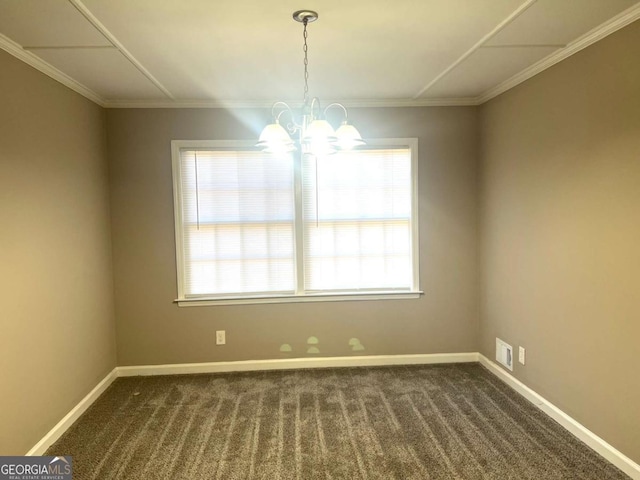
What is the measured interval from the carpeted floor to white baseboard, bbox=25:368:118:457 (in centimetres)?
6

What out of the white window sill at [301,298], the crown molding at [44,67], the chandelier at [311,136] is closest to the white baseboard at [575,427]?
the white window sill at [301,298]

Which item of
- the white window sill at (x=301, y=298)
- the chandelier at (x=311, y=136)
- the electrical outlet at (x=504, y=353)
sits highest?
the chandelier at (x=311, y=136)

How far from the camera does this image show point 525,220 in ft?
10.4

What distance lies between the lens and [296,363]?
3910 mm

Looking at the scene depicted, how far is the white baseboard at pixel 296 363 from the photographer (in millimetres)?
3818

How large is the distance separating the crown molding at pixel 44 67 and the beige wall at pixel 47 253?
0.04 m

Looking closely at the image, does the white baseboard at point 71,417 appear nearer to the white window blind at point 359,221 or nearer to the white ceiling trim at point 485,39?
the white window blind at point 359,221

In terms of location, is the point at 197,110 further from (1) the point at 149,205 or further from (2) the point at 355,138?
(2) the point at 355,138

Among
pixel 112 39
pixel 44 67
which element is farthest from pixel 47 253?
pixel 112 39

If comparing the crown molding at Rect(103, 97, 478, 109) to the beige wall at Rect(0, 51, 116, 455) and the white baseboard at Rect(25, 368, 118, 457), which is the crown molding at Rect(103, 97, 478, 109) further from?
the white baseboard at Rect(25, 368, 118, 457)

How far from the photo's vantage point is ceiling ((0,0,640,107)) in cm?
204

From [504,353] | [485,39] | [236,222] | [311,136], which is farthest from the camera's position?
[236,222]

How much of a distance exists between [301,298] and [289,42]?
7.39 ft

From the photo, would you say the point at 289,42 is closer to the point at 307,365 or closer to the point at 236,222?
the point at 236,222
